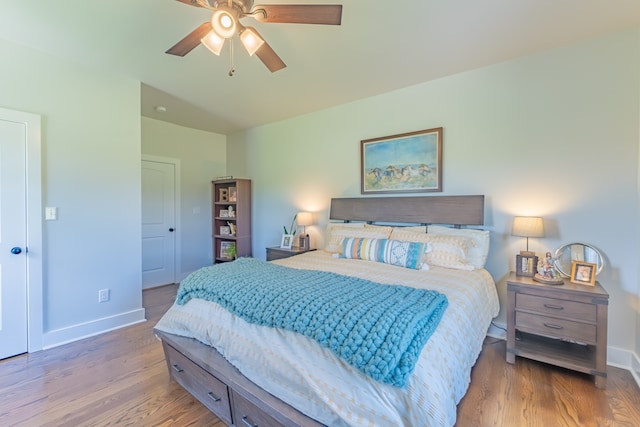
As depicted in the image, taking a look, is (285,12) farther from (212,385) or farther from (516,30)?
(212,385)

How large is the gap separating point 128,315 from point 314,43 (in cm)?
323

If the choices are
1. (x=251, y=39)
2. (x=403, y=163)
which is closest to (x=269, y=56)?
(x=251, y=39)

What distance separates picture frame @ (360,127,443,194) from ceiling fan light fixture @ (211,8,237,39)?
2067 millimetres

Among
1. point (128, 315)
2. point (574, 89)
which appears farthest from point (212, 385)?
point (574, 89)

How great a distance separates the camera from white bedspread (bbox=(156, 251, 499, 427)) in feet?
3.54

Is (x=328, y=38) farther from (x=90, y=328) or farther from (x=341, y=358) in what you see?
(x=90, y=328)

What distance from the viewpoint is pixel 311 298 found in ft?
4.89

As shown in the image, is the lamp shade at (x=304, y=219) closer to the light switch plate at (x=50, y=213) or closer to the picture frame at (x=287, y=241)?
the picture frame at (x=287, y=241)

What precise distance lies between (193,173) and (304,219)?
7.58ft

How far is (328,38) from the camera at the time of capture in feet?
7.29

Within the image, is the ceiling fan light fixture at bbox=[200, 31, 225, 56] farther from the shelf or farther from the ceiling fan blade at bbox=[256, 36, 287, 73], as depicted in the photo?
the shelf

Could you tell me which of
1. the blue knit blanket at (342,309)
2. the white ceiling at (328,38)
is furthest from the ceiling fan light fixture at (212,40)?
the blue knit blanket at (342,309)

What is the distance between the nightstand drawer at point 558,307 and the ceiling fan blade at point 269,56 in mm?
2502

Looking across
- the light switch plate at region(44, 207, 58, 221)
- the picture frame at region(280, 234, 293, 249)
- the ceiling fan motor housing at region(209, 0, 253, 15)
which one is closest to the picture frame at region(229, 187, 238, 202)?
the picture frame at region(280, 234, 293, 249)
